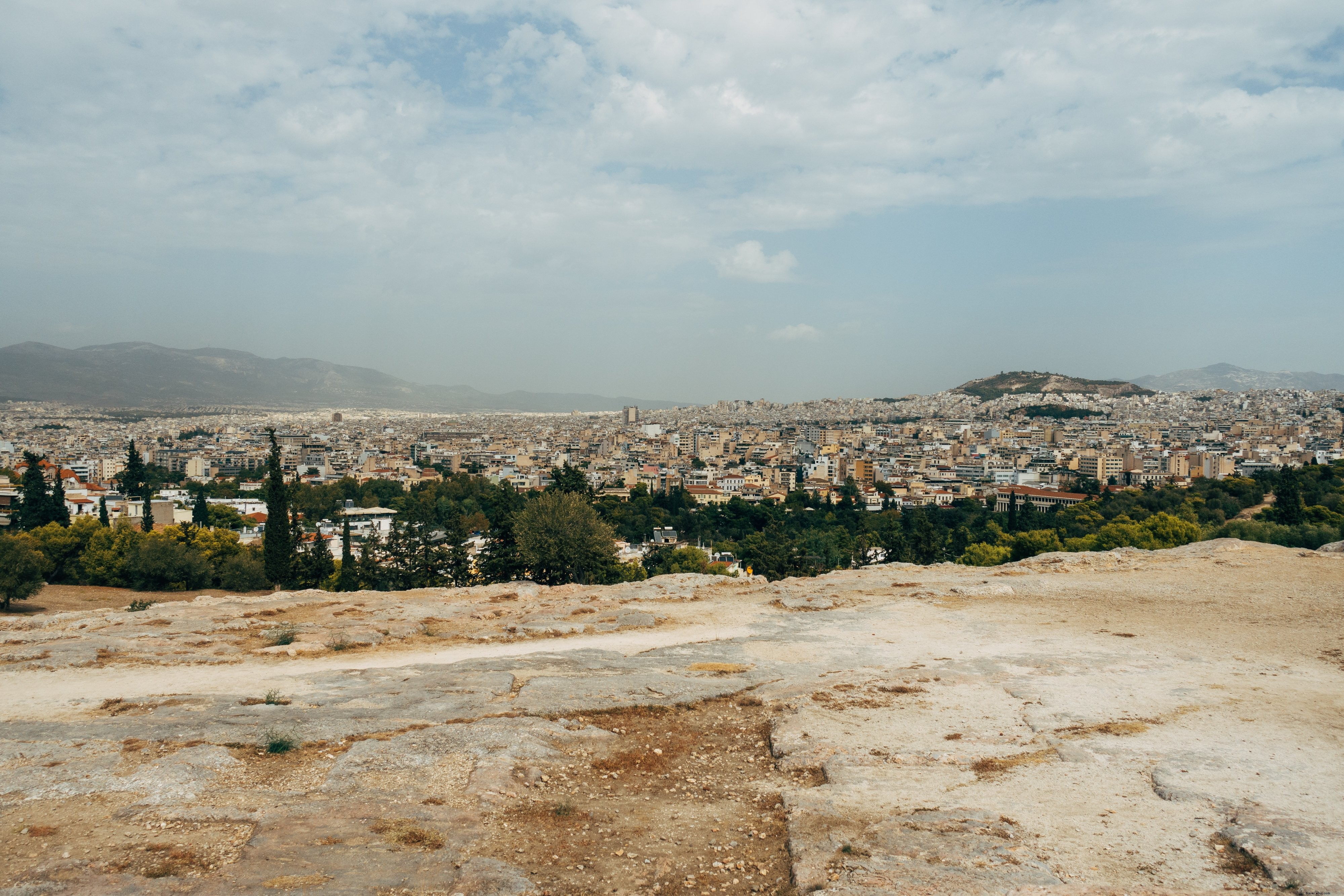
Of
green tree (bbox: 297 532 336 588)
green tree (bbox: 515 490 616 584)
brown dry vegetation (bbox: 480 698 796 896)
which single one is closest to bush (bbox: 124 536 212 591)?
green tree (bbox: 297 532 336 588)

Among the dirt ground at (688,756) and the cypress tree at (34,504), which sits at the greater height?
the dirt ground at (688,756)

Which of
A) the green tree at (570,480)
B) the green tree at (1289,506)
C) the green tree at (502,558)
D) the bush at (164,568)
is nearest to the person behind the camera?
the green tree at (502,558)

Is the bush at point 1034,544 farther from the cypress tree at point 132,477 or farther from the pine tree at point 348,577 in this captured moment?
the cypress tree at point 132,477

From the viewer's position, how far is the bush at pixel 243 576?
96.5ft

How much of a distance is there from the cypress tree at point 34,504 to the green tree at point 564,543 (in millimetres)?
29584

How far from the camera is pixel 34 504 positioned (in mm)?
39500

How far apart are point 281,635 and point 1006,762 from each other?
8711 mm

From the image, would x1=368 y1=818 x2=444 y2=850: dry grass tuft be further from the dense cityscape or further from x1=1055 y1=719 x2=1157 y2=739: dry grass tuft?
the dense cityscape

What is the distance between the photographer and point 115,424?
567 ft

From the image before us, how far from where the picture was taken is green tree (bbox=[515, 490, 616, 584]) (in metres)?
20.4

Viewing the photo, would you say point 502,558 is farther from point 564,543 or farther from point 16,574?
point 16,574

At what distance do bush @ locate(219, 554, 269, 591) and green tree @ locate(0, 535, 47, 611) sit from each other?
611 cm

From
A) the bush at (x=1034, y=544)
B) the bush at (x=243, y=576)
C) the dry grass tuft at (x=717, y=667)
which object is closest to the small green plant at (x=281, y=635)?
the dry grass tuft at (x=717, y=667)

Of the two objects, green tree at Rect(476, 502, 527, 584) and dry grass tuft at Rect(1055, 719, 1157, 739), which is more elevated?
dry grass tuft at Rect(1055, 719, 1157, 739)
